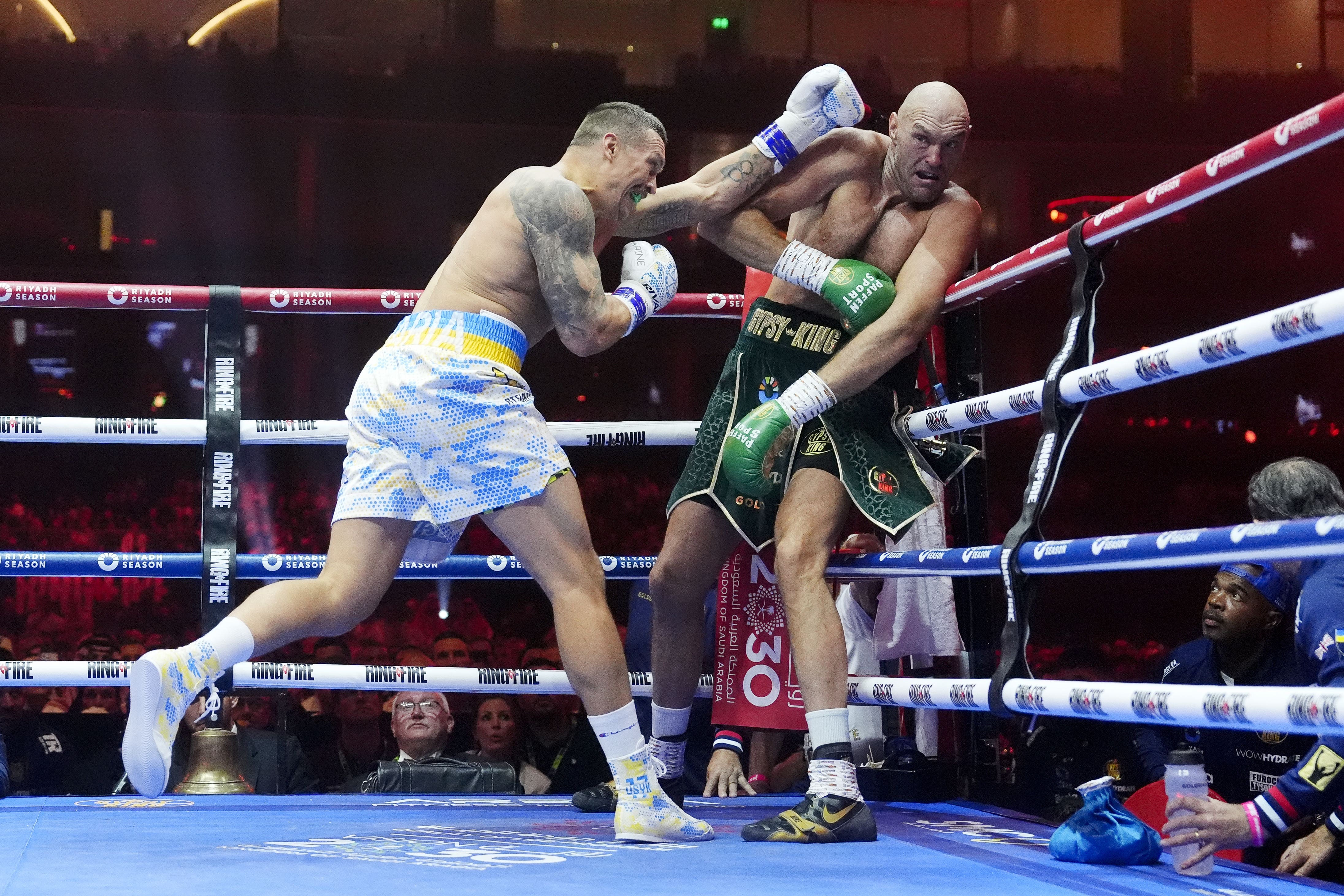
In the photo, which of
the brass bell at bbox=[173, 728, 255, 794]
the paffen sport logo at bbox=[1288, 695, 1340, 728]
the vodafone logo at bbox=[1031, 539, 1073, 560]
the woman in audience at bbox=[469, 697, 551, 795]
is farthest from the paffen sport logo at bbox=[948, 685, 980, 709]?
the woman in audience at bbox=[469, 697, 551, 795]

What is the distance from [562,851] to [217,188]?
Result: 565 cm

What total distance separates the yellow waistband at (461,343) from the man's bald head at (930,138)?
766 mm

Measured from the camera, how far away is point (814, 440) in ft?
6.91

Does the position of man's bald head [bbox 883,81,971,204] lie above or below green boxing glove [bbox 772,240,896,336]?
above

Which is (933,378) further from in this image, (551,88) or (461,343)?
(551,88)

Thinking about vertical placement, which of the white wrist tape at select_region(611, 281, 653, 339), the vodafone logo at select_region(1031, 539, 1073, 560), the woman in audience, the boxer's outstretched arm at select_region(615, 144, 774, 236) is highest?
the boxer's outstretched arm at select_region(615, 144, 774, 236)

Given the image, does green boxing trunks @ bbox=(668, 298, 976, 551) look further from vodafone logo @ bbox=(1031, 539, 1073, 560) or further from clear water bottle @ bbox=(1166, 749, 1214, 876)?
clear water bottle @ bbox=(1166, 749, 1214, 876)

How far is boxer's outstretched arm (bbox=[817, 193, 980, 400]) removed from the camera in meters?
2.03

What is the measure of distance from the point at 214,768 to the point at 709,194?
1356 millimetres

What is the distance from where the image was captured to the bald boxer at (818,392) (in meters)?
1.98

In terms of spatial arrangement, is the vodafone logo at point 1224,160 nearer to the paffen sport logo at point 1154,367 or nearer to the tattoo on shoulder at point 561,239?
the paffen sport logo at point 1154,367

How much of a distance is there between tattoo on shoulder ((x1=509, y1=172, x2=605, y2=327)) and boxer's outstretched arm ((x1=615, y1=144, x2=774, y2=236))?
401mm

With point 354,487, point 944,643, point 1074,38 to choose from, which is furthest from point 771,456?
point 1074,38

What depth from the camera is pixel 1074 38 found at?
6.89 meters
